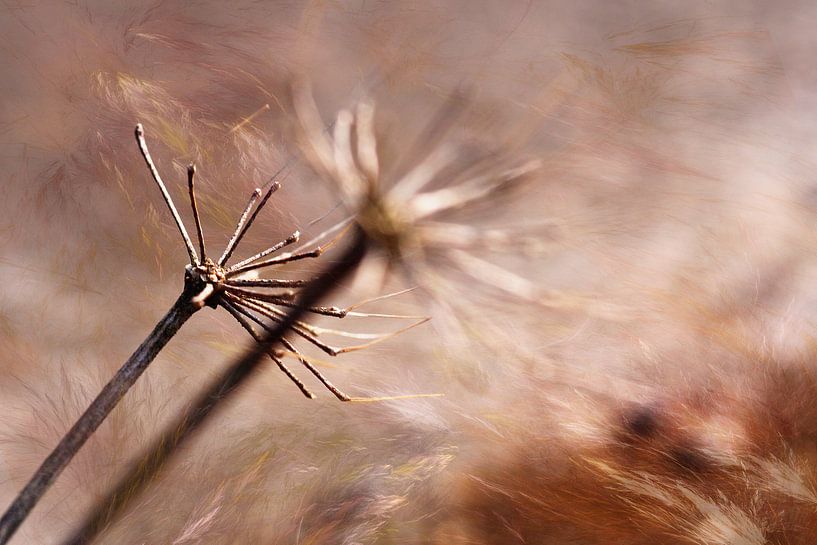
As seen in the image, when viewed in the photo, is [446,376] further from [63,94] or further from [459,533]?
[63,94]

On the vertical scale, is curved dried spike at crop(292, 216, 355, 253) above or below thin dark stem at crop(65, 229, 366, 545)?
above

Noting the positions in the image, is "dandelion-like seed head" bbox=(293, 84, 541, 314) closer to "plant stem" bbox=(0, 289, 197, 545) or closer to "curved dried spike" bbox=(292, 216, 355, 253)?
"curved dried spike" bbox=(292, 216, 355, 253)

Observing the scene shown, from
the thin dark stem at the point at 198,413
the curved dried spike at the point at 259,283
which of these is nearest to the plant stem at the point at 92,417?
the curved dried spike at the point at 259,283

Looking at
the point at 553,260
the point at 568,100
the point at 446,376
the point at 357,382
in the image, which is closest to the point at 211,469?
the point at 357,382

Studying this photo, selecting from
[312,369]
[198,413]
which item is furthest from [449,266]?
[198,413]

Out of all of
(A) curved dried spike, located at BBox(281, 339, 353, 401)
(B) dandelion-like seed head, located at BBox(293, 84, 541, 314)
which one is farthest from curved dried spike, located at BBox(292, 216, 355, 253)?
(A) curved dried spike, located at BBox(281, 339, 353, 401)

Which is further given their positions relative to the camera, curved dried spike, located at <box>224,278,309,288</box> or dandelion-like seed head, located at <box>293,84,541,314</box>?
dandelion-like seed head, located at <box>293,84,541,314</box>
